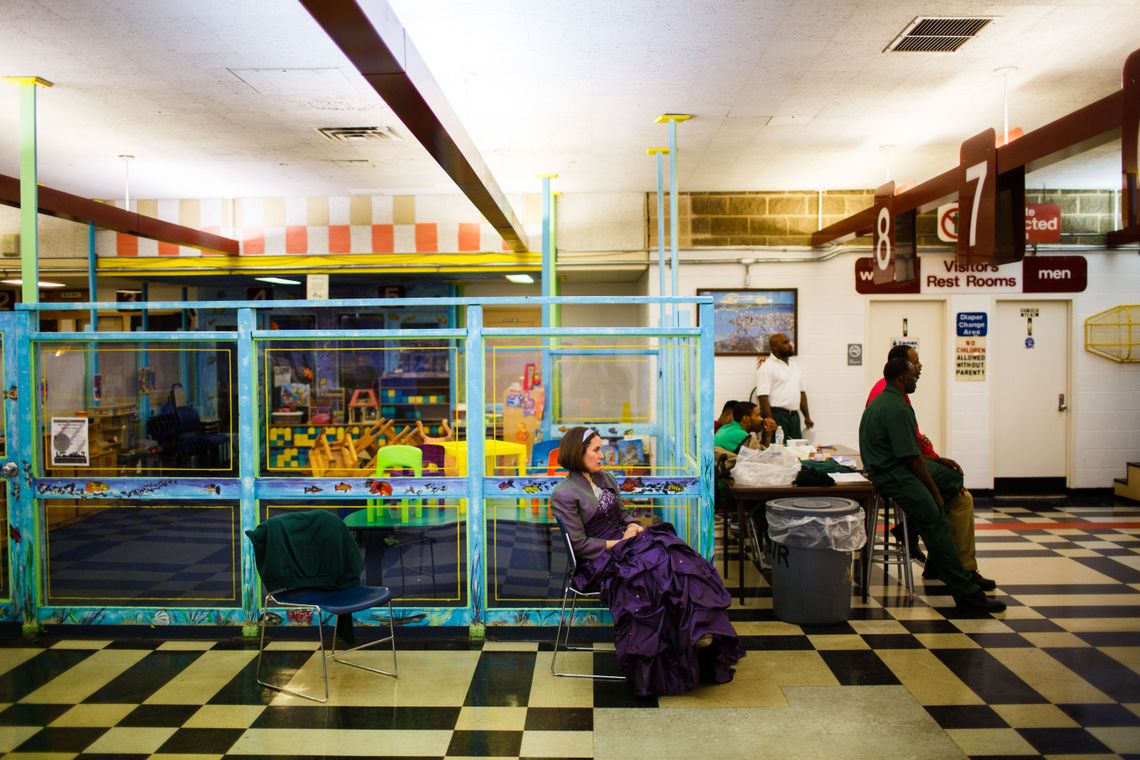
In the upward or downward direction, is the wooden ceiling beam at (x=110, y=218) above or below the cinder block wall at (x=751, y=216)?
below

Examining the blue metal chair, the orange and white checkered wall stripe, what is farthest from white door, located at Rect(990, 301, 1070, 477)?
the blue metal chair

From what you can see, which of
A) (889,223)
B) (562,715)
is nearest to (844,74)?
(889,223)

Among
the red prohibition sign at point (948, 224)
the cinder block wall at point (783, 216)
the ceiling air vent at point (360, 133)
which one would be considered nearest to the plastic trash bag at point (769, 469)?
the ceiling air vent at point (360, 133)

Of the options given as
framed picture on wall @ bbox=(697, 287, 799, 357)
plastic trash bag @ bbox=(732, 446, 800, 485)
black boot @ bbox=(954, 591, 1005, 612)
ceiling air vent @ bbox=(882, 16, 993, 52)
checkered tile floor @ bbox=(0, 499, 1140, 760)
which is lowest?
checkered tile floor @ bbox=(0, 499, 1140, 760)

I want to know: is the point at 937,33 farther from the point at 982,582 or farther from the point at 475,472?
the point at 475,472

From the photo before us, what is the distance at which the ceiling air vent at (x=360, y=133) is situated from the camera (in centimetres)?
650

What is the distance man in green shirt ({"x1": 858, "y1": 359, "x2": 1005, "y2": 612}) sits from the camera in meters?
5.29

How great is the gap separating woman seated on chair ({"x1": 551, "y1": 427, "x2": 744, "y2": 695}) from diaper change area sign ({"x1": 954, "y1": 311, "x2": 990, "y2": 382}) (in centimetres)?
609

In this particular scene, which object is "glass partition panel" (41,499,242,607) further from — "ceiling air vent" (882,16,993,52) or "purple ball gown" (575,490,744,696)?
"ceiling air vent" (882,16,993,52)

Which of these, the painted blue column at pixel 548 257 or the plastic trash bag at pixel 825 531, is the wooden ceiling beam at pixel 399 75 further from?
the plastic trash bag at pixel 825 531

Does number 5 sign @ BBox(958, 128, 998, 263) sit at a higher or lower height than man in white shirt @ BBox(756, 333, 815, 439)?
higher

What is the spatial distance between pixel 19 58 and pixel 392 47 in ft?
10.1

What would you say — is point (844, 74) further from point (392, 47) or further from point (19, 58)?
point (19, 58)

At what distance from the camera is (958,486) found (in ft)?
18.2
